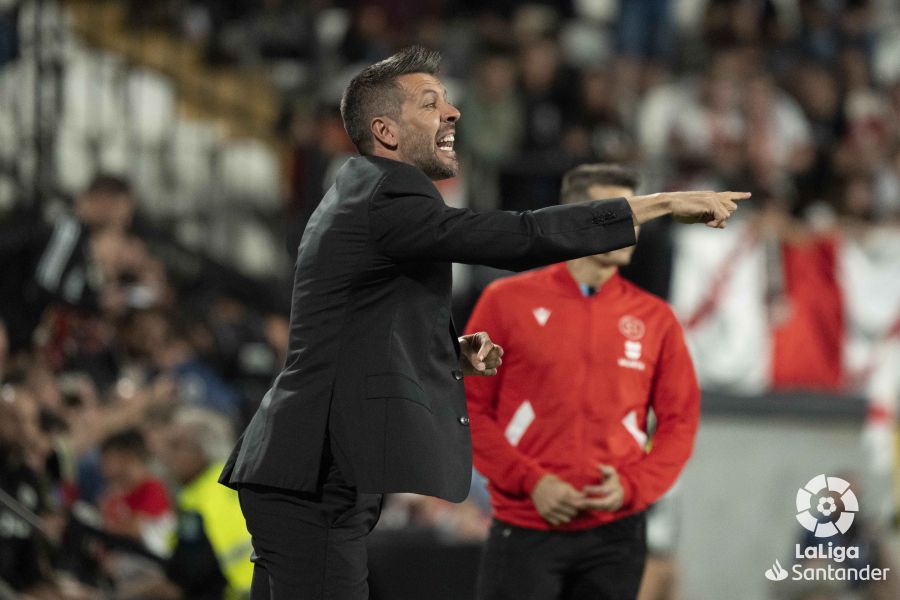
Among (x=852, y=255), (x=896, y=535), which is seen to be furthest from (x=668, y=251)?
(x=896, y=535)

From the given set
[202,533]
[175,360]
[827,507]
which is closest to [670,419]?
[827,507]

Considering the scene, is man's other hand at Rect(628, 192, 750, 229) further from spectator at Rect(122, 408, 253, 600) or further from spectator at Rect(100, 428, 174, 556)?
spectator at Rect(100, 428, 174, 556)

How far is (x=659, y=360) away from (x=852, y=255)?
18.7ft

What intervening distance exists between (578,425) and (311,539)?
4.58 feet

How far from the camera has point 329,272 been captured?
12.7 ft

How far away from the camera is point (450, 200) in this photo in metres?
10.8

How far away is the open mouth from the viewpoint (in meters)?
4.01

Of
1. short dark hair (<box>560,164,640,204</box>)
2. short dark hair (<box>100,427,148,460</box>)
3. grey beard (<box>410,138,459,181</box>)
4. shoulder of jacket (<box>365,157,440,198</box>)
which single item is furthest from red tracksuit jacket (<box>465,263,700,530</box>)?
short dark hair (<box>100,427,148,460</box>)

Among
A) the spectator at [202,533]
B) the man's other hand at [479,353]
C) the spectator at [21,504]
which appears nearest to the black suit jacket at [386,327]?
the man's other hand at [479,353]

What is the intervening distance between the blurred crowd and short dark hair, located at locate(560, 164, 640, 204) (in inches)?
105

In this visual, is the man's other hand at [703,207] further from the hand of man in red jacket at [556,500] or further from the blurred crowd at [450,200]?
the blurred crowd at [450,200]

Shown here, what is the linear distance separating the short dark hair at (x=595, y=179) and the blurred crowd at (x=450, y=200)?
2660mm

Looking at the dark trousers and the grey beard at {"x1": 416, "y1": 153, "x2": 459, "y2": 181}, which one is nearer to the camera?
the dark trousers

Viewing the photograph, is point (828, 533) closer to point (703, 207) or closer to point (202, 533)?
point (703, 207)
